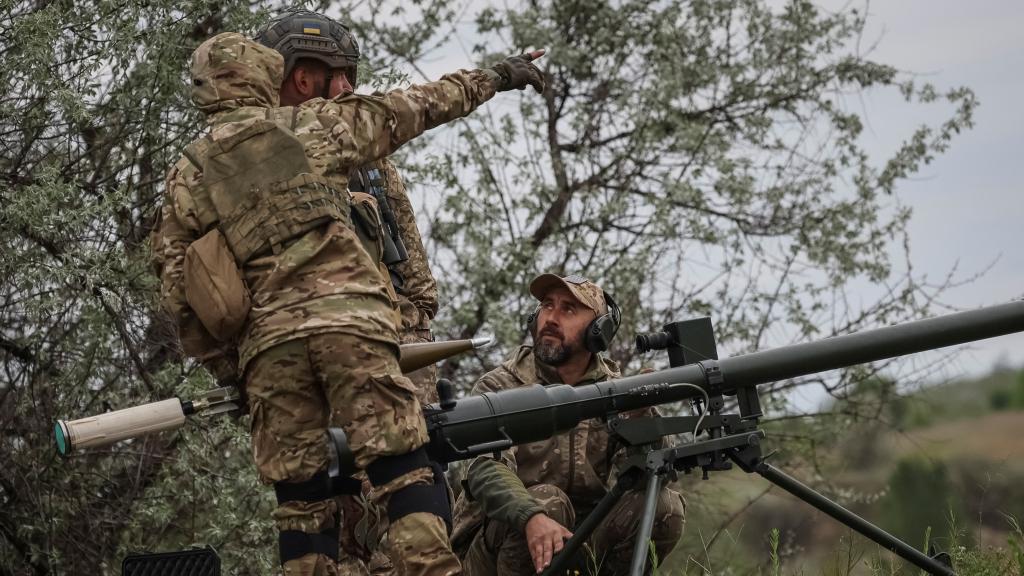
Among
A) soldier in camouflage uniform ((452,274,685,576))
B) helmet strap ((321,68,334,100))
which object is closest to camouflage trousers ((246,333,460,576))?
soldier in camouflage uniform ((452,274,685,576))

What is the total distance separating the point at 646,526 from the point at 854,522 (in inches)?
34.3

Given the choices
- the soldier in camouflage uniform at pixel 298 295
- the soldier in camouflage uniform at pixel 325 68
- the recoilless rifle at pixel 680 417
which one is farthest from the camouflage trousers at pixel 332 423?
the soldier in camouflage uniform at pixel 325 68

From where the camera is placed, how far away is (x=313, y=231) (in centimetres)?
415

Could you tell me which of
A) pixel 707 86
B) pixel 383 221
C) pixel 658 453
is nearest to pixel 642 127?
pixel 707 86

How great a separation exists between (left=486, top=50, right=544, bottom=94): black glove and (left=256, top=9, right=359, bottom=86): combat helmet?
64cm

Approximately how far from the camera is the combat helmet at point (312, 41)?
5.00 meters

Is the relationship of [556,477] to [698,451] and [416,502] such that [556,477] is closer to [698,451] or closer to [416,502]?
→ [698,451]

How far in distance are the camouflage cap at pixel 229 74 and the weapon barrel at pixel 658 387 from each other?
111 cm

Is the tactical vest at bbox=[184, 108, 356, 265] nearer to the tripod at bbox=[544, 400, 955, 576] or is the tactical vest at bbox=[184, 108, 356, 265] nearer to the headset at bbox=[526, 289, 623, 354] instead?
the tripod at bbox=[544, 400, 955, 576]

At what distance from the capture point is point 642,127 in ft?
34.0

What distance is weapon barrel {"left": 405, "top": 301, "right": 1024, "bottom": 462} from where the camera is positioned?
4363mm

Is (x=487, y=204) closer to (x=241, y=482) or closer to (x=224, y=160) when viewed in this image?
(x=241, y=482)

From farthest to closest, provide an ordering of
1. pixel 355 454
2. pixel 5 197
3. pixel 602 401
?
pixel 5 197, pixel 602 401, pixel 355 454

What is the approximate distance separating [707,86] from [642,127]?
32.6 inches
